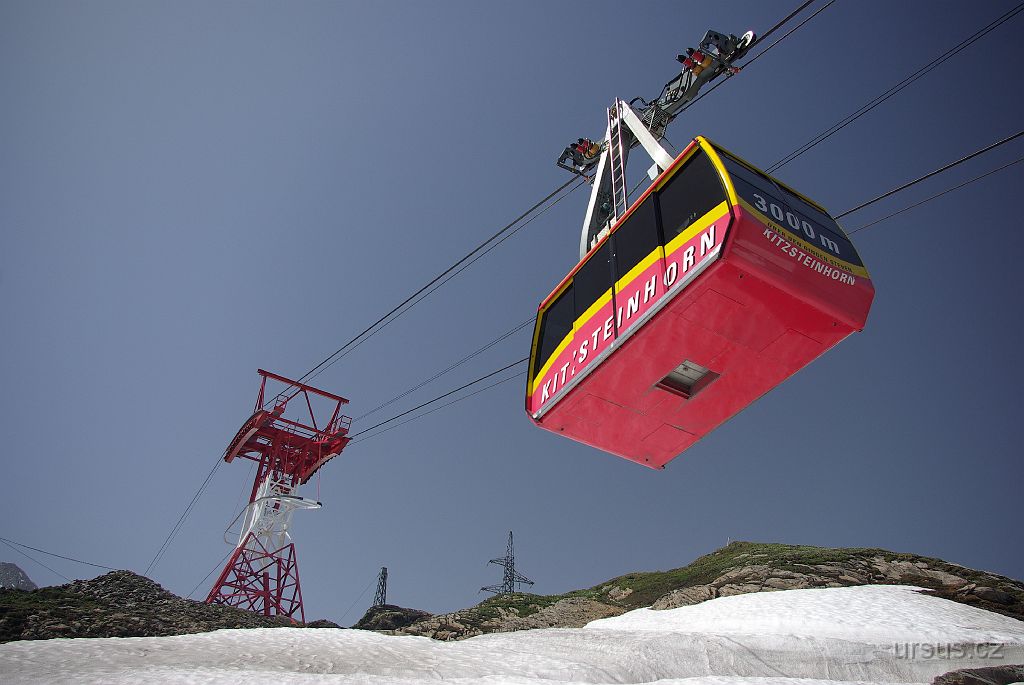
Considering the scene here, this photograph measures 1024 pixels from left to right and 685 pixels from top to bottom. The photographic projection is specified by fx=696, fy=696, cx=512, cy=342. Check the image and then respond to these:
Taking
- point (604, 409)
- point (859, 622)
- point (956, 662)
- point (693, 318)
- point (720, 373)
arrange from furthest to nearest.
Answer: point (859, 622), point (956, 662), point (604, 409), point (720, 373), point (693, 318)

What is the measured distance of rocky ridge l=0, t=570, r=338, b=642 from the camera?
15859mm

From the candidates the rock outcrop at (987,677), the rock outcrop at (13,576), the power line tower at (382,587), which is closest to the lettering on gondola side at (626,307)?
the rock outcrop at (987,677)

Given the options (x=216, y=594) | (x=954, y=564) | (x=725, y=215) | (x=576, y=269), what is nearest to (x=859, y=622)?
(x=954, y=564)

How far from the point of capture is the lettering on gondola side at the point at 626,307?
7523 mm

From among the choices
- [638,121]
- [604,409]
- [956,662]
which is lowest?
[956,662]

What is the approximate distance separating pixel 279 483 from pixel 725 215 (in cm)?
2948

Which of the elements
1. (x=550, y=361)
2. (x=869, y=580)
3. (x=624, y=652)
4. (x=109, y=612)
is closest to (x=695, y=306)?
(x=550, y=361)

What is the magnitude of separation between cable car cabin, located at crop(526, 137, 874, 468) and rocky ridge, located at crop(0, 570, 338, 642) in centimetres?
1286

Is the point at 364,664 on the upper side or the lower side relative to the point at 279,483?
lower

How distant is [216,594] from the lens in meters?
28.2

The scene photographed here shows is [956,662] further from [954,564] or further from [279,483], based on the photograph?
[279,483]

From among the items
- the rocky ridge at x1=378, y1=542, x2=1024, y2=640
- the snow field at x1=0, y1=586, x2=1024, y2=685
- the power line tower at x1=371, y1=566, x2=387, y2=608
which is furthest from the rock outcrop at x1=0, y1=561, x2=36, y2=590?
the snow field at x1=0, y1=586, x2=1024, y2=685

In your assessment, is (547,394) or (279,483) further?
(279,483)

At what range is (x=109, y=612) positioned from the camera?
17.8 m
